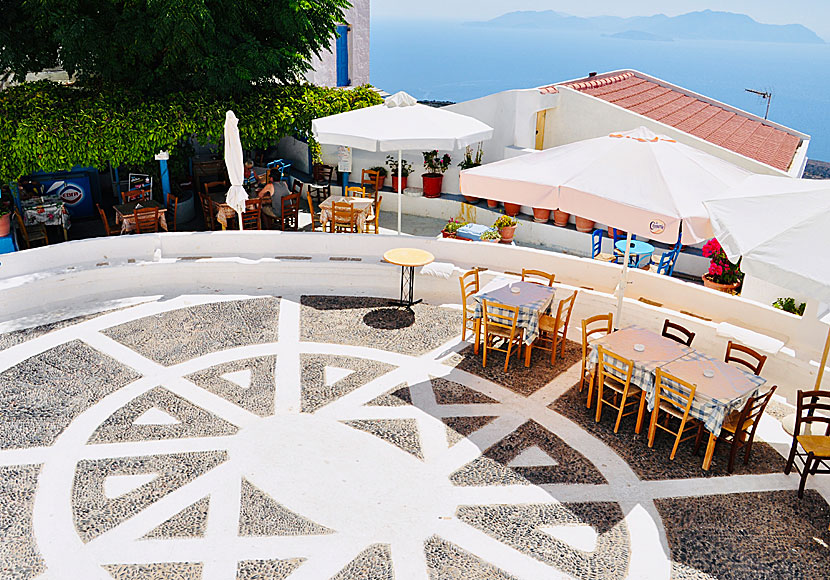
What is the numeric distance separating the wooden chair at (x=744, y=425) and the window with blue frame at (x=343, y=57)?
21.8 metres

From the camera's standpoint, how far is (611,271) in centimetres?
1003

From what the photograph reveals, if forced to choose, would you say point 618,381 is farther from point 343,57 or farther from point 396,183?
point 343,57

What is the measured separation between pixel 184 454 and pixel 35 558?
1711mm

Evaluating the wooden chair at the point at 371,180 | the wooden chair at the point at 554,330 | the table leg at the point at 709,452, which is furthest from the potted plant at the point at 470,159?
the table leg at the point at 709,452

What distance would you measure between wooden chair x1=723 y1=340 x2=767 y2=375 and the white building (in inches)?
770

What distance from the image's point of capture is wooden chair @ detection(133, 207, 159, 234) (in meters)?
13.3

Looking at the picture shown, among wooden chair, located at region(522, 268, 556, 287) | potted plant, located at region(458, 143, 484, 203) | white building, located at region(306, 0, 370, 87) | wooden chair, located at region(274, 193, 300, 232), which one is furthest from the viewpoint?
white building, located at region(306, 0, 370, 87)

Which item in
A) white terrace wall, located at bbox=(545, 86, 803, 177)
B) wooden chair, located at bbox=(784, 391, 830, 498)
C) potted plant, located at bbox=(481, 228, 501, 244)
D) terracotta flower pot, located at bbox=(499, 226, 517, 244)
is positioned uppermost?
white terrace wall, located at bbox=(545, 86, 803, 177)

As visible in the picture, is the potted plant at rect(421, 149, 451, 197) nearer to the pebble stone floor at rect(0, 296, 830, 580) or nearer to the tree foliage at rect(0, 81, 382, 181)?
the tree foliage at rect(0, 81, 382, 181)

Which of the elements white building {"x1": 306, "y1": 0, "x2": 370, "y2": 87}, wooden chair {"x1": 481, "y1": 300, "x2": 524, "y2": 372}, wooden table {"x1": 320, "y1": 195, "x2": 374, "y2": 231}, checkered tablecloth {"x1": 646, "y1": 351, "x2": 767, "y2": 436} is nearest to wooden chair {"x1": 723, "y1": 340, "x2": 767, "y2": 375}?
checkered tablecloth {"x1": 646, "y1": 351, "x2": 767, "y2": 436}

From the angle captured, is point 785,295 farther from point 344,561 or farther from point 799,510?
point 344,561

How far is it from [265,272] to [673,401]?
23.7 feet

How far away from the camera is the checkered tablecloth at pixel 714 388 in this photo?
6.65 m

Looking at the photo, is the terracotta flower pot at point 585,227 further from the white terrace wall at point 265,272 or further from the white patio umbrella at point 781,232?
the white patio umbrella at point 781,232
